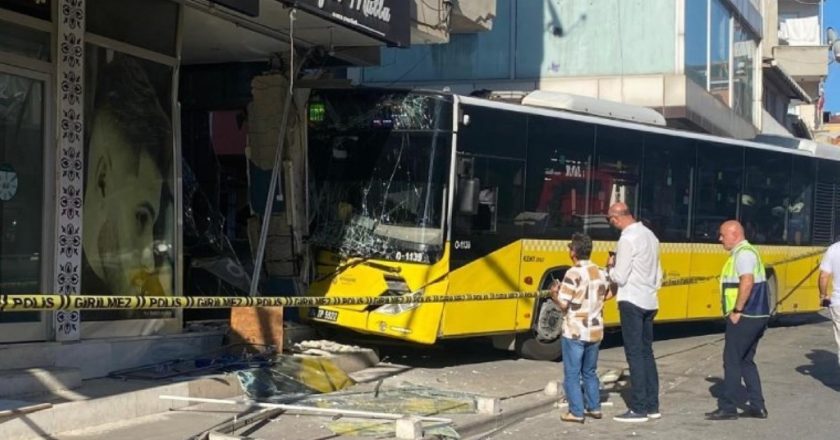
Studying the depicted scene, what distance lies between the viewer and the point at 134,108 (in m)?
9.79

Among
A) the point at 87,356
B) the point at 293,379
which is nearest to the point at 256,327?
the point at 293,379

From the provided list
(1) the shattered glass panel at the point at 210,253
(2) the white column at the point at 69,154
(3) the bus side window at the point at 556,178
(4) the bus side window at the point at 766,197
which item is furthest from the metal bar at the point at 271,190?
(4) the bus side window at the point at 766,197

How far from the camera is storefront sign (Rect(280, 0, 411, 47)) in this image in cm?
962

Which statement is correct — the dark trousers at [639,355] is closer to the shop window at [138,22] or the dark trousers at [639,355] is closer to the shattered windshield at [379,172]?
the shattered windshield at [379,172]

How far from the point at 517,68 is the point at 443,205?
12.6m

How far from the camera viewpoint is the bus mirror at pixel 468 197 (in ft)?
35.1

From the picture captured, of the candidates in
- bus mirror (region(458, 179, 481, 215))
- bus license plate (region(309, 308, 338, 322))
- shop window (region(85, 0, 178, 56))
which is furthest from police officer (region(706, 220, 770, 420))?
shop window (region(85, 0, 178, 56))

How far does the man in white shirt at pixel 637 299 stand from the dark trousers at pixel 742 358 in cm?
75

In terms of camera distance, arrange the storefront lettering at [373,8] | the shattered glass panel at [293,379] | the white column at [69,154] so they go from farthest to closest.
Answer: the storefront lettering at [373,8]
the shattered glass panel at [293,379]
the white column at [69,154]

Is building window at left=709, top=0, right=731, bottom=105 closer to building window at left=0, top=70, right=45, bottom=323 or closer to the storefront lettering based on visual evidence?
the storefront lettering

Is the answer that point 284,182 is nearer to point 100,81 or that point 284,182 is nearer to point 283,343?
point 283,343

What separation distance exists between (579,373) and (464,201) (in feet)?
9.47

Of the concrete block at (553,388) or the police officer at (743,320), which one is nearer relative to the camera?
the police officer at (743,320)

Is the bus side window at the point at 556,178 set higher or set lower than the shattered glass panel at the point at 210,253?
higher
